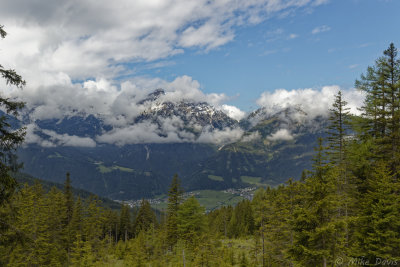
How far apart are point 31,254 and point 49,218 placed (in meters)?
13.5

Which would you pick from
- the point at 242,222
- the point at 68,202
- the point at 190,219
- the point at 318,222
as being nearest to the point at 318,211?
the point at 318,222

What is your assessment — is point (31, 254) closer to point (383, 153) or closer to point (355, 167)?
point (355, 167)

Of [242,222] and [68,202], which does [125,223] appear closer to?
[68,202]

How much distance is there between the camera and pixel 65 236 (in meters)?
55.0

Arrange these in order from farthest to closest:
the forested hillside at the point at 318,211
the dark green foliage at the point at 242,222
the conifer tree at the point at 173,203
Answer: the dark green foliage at the point at 242,222
the conifer tree at the point at 173,203
the forested hillside at the point at 318,211

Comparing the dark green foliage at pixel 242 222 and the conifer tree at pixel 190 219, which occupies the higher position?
the conifer tree at pixel 190 219

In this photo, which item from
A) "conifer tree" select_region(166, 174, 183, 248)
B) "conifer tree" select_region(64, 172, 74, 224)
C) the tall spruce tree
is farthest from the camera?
"conifer tree" select_region(64, 172, 74, 224)

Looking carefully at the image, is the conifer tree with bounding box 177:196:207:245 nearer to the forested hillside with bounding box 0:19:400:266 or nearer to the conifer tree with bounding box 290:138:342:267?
the forested hillside with bounding box 0:19:400:266

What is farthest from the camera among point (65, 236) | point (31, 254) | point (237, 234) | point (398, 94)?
point (237, 234)

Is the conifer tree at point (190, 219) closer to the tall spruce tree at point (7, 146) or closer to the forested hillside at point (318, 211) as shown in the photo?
the forested hillside at point (318, 211)

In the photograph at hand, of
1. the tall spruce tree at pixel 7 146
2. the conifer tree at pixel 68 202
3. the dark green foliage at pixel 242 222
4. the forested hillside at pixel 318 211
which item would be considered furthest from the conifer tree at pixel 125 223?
the tall spruce tree at pixel 7 146

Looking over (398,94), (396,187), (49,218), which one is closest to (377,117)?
(398,94)

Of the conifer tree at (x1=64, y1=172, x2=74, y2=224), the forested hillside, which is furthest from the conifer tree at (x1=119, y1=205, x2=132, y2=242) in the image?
the forested hillside

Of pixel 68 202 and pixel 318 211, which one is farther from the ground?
pixel 318 211
